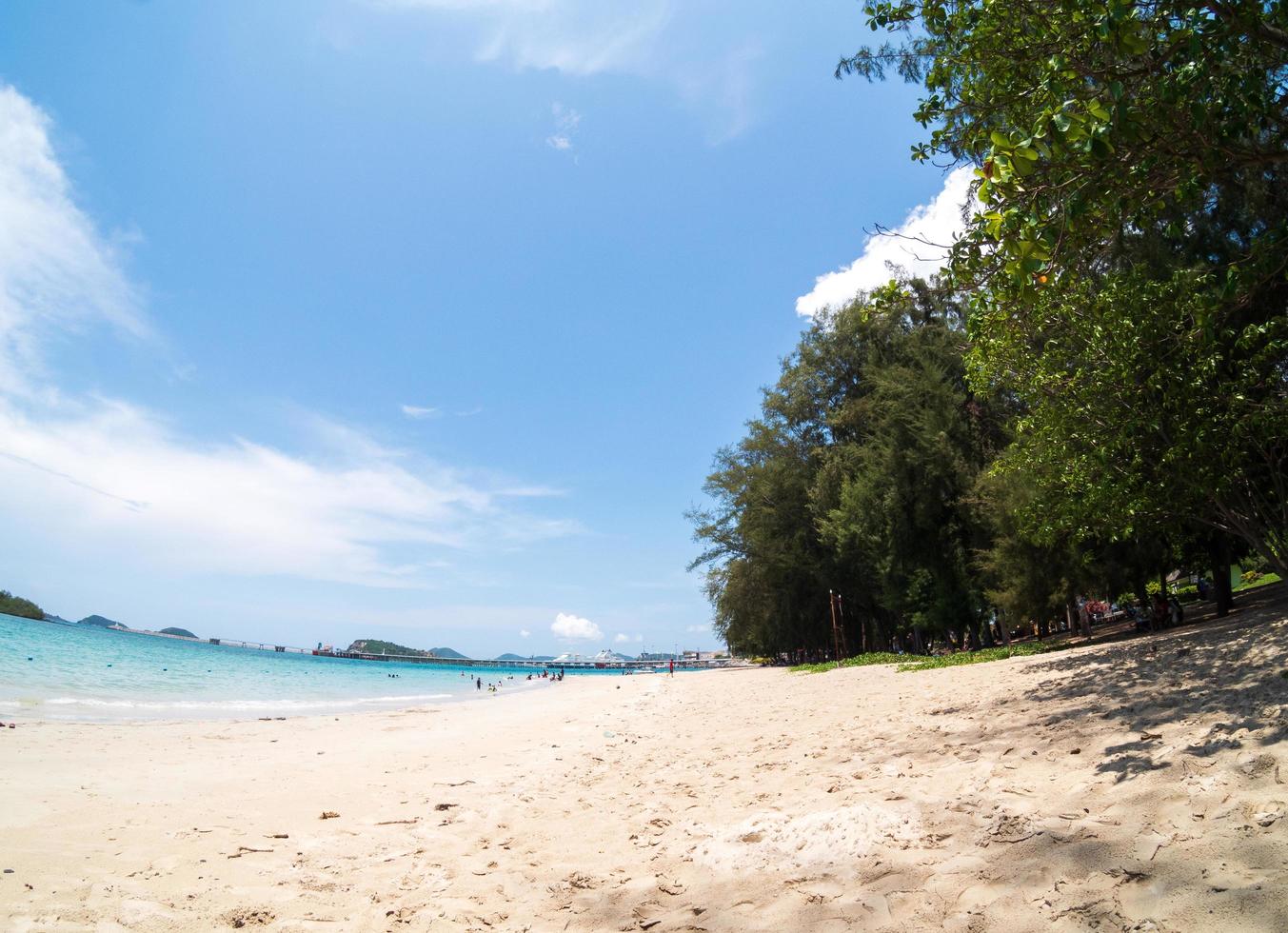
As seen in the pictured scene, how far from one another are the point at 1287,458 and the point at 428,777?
1523 cm

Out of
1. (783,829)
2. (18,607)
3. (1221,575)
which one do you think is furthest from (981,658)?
(18,607)

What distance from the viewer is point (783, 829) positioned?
4.18 meters

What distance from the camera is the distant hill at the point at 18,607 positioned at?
336 ft

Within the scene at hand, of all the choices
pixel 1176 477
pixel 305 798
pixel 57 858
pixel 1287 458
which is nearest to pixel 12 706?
pixel 305 798

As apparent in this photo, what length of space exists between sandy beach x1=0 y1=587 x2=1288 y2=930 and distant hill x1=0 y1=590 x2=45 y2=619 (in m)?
134

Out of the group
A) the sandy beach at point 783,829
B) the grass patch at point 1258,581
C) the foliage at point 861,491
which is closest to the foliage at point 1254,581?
the grass patch at point 1258,581

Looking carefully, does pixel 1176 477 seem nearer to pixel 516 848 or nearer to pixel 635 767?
pixel 635 767

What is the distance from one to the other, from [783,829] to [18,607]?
149 m

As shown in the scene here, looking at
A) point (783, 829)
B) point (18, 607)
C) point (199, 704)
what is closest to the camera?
point (783, 829)

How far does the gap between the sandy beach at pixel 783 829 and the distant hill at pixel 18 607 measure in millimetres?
133596

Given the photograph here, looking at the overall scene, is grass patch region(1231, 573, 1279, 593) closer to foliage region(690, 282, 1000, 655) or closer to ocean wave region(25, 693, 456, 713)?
foliage region(690, 282, 1000, 655)

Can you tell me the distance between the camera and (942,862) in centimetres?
326

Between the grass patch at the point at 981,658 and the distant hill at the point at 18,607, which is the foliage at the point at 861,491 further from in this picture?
the distant hill at the point at 18,607

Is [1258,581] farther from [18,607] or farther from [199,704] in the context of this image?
[18,607]
